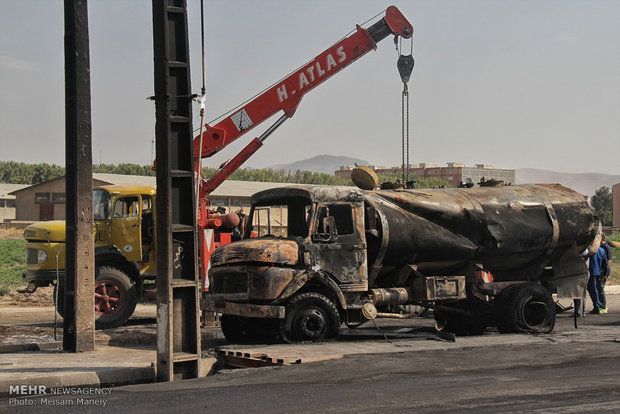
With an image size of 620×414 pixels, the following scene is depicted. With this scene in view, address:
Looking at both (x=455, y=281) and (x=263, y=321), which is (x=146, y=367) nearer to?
(x=263, y=321)

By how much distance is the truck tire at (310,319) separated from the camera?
38.5 feet

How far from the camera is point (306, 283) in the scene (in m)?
12.1

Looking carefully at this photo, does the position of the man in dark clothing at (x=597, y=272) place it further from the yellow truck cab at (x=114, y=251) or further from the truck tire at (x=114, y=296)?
the truck tire at (x=114, y=296)

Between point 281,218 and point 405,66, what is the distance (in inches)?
295

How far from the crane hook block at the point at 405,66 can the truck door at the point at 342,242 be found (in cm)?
686

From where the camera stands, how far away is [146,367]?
30.9 feet

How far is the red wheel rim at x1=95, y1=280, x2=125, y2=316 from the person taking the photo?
14.6 m

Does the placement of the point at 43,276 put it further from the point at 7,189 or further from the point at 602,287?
the point at 7,189

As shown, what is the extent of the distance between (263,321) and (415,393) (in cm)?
465

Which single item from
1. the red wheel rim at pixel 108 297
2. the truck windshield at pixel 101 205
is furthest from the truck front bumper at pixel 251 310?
the truck windshield at pixel 101 205

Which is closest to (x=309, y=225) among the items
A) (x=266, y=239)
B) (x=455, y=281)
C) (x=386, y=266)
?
(x=266, y=239)

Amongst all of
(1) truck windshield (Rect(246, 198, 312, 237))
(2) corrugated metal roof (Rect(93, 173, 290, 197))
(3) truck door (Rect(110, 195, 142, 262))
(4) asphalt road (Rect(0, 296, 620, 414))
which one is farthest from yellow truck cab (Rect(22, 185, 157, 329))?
(2) corrugated metal roof (Rect(93, 173, 290, 197))

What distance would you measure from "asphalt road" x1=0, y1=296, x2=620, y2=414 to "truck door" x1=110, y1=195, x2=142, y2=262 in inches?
239

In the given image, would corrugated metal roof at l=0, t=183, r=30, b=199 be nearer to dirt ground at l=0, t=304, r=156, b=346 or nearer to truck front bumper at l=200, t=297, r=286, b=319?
dirt ground at l=0, t=304, r=156, b=346
